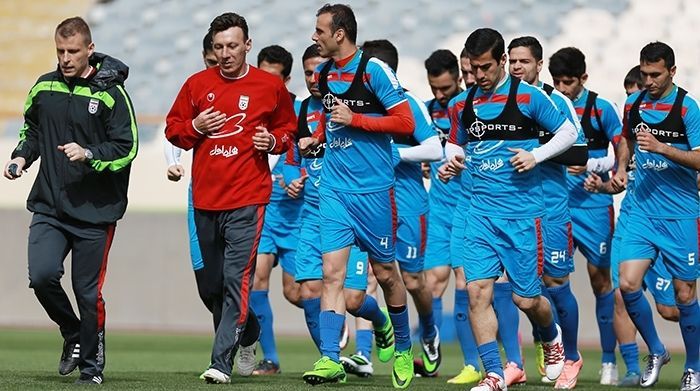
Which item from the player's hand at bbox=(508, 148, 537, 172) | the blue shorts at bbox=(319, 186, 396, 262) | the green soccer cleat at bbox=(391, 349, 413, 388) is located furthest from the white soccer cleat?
the player's hand at bbox=(508, 148, 537, 172)

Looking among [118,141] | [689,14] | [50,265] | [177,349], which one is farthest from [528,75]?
[689,14]

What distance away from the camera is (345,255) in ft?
28.3

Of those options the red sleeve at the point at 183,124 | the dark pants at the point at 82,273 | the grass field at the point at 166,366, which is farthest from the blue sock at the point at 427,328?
the dark pants at the point at 82,273

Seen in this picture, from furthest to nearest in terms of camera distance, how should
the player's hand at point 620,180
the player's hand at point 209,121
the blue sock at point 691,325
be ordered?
the blue sock at point 691,325
the player's hand at point 620,180
the player's hand at point 209,121

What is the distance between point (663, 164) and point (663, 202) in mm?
266

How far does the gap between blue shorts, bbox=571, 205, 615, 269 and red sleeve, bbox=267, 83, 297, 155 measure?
10.1 ft

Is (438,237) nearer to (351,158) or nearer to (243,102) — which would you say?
(351,158)

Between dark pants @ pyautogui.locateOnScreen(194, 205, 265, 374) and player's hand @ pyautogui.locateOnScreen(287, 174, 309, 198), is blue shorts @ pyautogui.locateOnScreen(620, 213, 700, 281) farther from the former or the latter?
dark pants @ pyautogui.locateOnScreen(194, 205, 265, 374)

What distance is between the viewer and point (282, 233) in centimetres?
1090

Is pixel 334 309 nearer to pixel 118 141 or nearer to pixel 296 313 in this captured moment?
pixel 118 141

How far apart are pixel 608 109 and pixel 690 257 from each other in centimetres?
145

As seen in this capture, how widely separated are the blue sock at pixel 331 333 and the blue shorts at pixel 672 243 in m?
2.47

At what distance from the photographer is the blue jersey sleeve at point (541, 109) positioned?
8.53 m

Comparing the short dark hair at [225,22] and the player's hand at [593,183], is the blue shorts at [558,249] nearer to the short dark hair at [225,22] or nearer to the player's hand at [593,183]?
the player's hand at [593,183]
